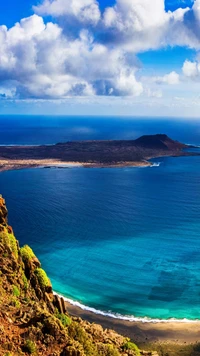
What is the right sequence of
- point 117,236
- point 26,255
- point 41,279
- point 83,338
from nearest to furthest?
point 83,338 → point 41,279 → point 26,255 → point 117,236

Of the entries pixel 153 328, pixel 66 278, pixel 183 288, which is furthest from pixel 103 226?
pixel 153 328

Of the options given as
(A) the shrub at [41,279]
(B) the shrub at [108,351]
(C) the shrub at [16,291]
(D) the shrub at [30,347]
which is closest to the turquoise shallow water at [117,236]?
(A) the shrub at [41,279]

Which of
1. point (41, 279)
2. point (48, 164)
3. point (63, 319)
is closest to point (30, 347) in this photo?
point (63, 319)

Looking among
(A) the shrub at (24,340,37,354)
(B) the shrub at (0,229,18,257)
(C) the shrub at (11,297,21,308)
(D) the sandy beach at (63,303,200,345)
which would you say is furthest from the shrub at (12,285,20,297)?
(D) the sandy beach at (63,303,200,345)

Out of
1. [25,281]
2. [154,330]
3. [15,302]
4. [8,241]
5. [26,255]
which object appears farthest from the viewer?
[154,330]

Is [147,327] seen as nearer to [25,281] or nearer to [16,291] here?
[25,281]

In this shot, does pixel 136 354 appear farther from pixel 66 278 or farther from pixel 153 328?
pixel 66 278

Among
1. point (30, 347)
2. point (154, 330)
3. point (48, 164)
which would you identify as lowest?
point (154, 330)

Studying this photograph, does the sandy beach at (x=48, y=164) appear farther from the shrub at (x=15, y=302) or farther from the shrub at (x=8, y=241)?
the shrub at (x=15, y=302)
